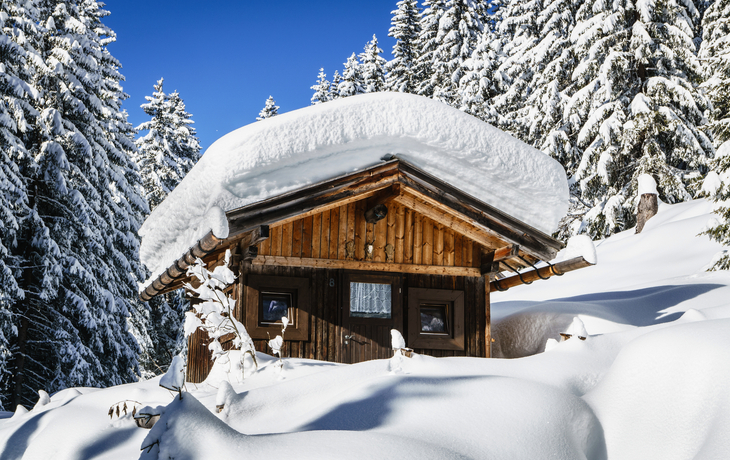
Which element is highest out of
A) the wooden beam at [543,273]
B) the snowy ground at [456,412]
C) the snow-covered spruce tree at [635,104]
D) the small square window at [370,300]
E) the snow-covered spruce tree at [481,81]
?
the snow-covered spruce tree at [481,81]

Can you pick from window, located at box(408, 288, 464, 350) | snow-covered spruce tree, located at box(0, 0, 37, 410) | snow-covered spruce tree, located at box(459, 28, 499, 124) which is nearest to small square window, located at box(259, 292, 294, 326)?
window, located at box(408, 288, 464, 350)

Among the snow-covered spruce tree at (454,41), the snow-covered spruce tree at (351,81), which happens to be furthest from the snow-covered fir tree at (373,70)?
the snow-covered spruce tree at (454,41)

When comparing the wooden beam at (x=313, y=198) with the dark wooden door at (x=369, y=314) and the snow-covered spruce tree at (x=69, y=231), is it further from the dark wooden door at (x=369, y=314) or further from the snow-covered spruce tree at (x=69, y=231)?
the snow-covered spruce tree at (x=69, y=231)

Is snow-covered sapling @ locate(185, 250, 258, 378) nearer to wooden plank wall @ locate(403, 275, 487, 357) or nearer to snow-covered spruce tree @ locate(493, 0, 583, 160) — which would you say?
wooden plank wall @ locate(403, 275, 487, 357)

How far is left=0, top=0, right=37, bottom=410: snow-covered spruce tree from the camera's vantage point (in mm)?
15195

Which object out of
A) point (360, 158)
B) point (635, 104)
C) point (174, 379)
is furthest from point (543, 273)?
point (635, 104)

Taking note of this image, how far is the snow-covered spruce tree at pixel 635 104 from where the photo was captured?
18.7m

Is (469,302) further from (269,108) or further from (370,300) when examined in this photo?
(269,108)

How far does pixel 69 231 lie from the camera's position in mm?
17641

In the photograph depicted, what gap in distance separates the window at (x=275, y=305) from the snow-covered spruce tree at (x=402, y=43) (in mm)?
29254

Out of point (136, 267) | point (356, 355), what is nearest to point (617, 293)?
point (356, 355)

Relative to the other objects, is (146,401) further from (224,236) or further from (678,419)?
(678,419)

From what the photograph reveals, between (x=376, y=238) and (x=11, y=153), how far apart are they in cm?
1162

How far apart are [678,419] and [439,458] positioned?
1.60 metres
